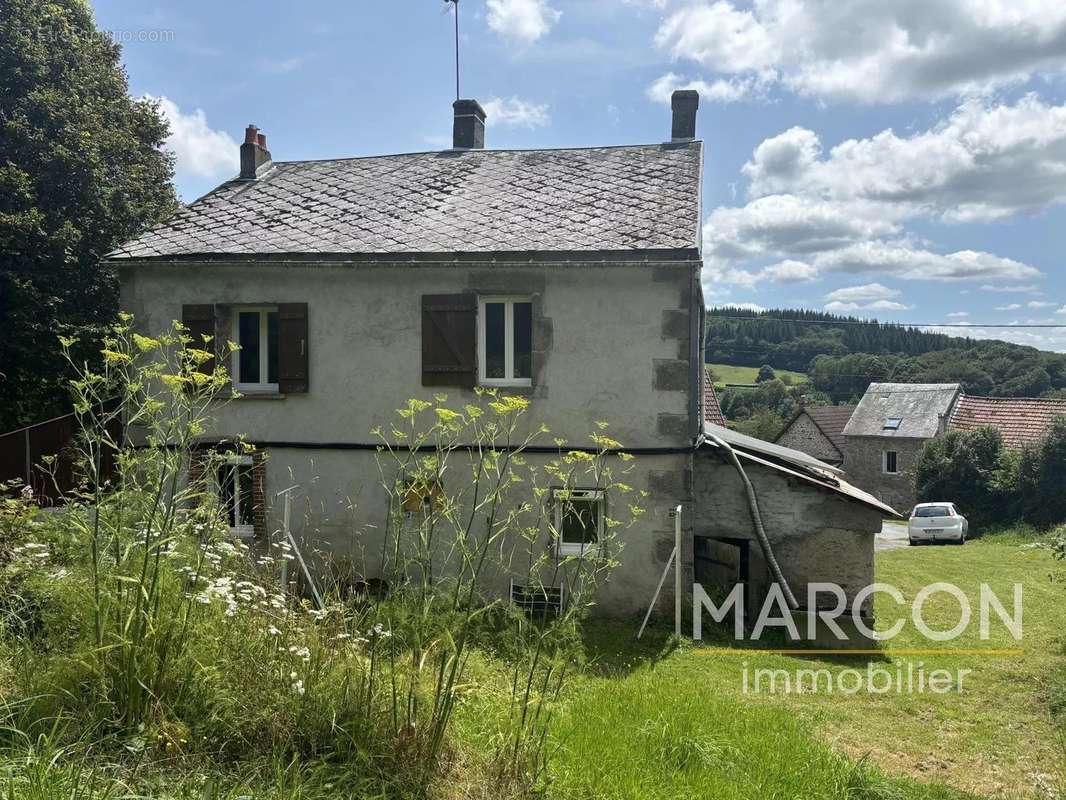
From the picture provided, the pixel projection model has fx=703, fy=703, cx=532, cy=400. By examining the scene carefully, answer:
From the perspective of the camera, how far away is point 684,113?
13.3m

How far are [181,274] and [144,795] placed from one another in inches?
350

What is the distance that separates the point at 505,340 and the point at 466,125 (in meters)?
6.29

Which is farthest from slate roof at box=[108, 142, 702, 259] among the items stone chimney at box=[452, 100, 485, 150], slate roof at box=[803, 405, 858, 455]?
slate roof at box=[803, 405, 858, 455]

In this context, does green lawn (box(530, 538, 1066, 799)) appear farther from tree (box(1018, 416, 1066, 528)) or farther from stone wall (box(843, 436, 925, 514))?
stone wall (box(843, 436, 925, 514))

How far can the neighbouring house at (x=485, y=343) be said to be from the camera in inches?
372

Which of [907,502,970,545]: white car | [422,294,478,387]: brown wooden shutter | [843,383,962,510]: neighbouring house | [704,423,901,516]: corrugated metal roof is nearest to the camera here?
[422,294,478,387]: brown wooden shutter

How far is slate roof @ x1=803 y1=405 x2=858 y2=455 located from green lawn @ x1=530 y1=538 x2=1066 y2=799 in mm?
35695

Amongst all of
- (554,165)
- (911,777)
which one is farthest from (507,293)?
(911,777)

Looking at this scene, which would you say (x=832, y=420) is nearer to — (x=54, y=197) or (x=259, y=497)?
(x=259, y=497)

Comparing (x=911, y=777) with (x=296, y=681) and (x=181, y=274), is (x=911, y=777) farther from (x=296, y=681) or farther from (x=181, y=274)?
(x=181, y=274)

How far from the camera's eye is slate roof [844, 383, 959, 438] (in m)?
37.2

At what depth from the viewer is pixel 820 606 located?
10.2m

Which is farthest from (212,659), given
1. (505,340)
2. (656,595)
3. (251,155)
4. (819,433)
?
(819,433)

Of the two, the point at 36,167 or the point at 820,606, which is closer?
the point at 820,606
